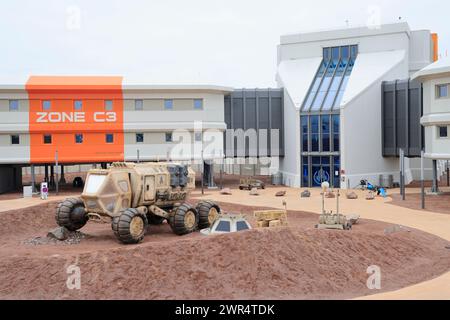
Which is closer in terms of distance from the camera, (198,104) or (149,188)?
(149,188)

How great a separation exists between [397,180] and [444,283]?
32.4 meters

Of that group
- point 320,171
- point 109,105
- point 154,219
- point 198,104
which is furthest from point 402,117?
point 154,219

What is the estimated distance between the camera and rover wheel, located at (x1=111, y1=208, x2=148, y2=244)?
19219 mm

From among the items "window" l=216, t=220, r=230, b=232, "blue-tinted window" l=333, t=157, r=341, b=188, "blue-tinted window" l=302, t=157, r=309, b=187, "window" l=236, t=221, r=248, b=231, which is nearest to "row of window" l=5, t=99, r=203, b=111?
"blue-tinted window" l=302, t=157, r=309, b=187

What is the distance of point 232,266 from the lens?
16.5 metres

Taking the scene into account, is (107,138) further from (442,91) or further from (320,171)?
(442,91)

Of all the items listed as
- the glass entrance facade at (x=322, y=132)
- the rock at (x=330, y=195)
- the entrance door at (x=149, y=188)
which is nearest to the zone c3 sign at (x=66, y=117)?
the glass entrance facade at (x=322, y=132)

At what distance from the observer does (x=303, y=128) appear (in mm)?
45125

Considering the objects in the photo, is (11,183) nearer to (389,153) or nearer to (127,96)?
(127,96)

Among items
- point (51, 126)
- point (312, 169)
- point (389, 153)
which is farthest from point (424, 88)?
point (51, 126)

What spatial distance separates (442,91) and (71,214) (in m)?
27.4

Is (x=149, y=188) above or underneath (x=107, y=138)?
underneath

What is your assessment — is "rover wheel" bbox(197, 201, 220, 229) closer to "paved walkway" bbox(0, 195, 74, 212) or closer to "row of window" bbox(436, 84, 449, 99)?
"paved walkway" bbox(0, 195, 74, 212)

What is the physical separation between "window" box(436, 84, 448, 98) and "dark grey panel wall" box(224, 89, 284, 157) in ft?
53.9
